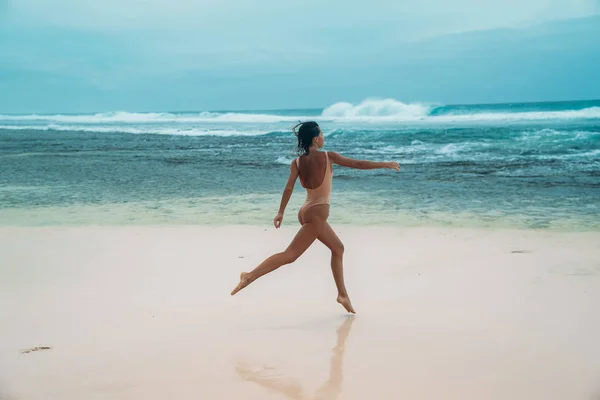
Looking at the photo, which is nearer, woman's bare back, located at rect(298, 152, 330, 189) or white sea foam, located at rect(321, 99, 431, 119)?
woman's bare back, located at rect(298, 152, 330, 189)

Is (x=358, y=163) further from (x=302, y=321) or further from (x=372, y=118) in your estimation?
(x=372, y=118)

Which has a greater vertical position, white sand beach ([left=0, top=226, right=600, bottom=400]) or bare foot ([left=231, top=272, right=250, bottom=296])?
bare foot ([left=231, top=272, right=250, bottom=296])

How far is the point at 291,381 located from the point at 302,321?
1164 millimetres

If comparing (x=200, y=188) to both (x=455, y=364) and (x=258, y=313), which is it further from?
(x=455, y=364)

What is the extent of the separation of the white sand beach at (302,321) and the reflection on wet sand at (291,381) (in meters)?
0.01

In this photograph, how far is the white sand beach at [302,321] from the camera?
381cm

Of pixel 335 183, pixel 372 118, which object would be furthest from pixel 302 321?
pixel 372 118

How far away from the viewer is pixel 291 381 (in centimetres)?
385

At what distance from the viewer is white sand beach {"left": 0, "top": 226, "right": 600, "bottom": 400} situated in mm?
3807

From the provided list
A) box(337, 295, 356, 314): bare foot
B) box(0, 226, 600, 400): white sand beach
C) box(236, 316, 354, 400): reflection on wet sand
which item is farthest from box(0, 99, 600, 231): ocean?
box(236, 316, 354, 400): reflection on wet sand

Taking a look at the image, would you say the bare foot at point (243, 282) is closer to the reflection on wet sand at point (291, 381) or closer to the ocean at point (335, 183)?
the reflection on wet sand at point (291, 381)

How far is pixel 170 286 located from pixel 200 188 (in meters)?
7.71

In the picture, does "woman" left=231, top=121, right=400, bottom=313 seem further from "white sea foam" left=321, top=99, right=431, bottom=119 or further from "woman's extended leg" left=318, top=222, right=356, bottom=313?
"white sea foam" left=321, top=99, right=431, bottom=119

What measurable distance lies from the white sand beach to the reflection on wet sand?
12 millimetres
